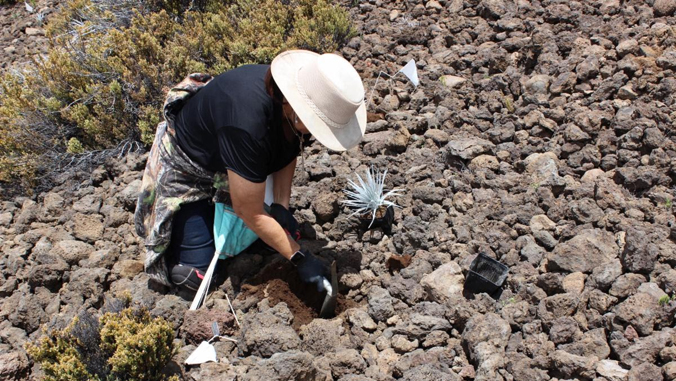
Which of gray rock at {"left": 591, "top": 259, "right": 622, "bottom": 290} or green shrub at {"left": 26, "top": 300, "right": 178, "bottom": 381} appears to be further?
gray rock at {"left": 591, "top": 259, "right": 622, "bottom": 290}

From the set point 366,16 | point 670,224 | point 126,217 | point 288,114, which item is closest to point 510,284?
point 670,224

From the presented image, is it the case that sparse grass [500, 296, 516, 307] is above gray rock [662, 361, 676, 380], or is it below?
below

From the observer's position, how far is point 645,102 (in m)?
3.29

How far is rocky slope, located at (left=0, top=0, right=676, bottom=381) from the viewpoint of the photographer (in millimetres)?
2383

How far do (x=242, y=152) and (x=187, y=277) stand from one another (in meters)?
0.91

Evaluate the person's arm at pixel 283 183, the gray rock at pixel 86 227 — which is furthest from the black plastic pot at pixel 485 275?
the gray rock at pixel 86 227

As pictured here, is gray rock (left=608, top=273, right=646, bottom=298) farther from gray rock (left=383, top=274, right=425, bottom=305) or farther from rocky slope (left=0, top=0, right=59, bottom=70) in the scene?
rocky slope (left=0, top=0, right=59, bottom=70)

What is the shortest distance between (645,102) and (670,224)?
0.93 m

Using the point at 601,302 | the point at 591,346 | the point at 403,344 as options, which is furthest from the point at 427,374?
the point at 601,302

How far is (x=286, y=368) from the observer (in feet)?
7.58

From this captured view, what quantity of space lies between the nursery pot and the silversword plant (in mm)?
25

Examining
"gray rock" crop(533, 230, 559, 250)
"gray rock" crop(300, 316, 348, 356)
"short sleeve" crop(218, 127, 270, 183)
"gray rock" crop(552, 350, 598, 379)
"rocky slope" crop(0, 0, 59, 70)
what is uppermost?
"short sleeve" crop(218, 127, 270, 183)

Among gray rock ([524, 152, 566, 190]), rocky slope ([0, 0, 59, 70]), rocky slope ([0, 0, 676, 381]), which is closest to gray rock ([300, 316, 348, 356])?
rocky slope ([0, 0, 676, 381])

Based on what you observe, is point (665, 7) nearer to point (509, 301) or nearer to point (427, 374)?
point (509, 301)
